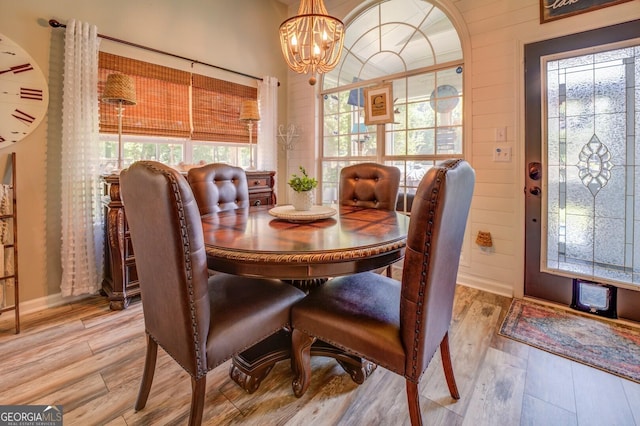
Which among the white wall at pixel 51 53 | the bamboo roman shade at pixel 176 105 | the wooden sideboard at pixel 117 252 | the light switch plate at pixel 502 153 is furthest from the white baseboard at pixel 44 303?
the light switch plate at pixel 502 153

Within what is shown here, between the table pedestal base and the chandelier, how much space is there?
1.72m

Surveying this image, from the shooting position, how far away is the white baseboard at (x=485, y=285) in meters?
2.73

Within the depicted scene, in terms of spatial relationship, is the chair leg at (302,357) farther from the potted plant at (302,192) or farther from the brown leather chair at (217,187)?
the brown leather chair at (217,187)

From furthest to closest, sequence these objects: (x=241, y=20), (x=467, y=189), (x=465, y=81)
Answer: (x=241, y=20)
(x=465, y=81)
(x=467, y=189)

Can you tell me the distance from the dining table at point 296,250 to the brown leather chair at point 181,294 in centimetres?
17

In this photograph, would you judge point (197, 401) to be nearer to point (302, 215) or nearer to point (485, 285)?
point (302, 215)

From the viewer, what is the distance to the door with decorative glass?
7.16 ft

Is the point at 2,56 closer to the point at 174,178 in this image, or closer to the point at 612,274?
the point at 174,178

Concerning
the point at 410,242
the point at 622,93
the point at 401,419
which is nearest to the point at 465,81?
the point at 622,93

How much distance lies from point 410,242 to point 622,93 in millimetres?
2246

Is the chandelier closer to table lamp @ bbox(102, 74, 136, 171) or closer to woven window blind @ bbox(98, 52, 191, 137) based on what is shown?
table lamp @ bbox(102, 74, 136, 171)

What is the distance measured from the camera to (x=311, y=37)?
1.98 meters

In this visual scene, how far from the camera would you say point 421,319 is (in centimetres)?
109

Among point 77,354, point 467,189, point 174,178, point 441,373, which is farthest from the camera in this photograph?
point 77,354
